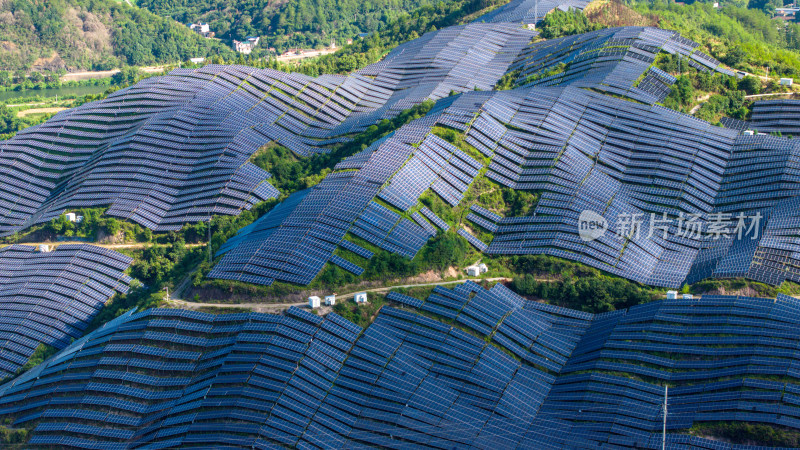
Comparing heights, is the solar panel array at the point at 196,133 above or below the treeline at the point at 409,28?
below

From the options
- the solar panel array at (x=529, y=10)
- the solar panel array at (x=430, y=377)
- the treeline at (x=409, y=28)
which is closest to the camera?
the solar panel array at (x=430, y=377)

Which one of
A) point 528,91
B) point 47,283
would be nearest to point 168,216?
point 47,283

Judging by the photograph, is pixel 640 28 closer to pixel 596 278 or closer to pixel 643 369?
pixel 596 278

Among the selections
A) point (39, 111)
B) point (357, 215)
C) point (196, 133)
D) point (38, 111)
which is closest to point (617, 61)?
point (357, 215)

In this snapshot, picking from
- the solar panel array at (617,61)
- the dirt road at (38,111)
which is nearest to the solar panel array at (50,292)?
the solar panel array at (617,61)

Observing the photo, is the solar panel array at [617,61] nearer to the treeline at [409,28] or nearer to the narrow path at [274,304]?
the treeline at [409,28]

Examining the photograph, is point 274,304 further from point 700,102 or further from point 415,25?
point 415,25
